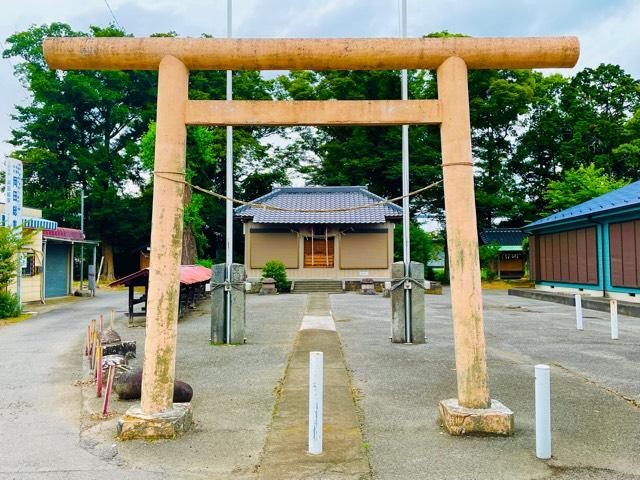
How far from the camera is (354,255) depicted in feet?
88.3

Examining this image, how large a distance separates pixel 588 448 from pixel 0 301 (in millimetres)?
16856

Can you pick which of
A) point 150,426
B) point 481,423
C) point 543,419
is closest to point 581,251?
point 481,423

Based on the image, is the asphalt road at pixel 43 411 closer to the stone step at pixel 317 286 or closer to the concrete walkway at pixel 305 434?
the concrete walkway at pixel 305 434

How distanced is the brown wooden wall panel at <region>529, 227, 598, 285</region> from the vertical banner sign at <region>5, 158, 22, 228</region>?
70.6 feet

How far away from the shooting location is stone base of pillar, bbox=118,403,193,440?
14.9ft

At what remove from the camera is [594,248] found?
19.2 meters

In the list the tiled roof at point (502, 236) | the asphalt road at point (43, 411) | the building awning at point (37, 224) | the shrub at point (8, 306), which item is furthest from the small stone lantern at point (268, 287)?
the tiled roof at point (502, 236)

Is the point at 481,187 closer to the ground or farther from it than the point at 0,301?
farther from it

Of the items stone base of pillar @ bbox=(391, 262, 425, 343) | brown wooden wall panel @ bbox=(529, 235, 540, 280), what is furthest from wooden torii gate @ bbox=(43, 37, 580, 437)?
brown wooden wall panel @ bbox=(529, 235, 540, 280)

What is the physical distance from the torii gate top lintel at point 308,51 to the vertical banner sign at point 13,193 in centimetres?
1445

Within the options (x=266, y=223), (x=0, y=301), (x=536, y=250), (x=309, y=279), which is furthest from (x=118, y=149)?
(x=536, y=250)

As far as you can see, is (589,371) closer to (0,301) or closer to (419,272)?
(419,272)

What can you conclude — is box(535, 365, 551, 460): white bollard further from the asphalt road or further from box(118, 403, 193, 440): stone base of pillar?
the asphalt road

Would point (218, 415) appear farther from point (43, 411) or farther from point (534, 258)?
point (534, 258)
